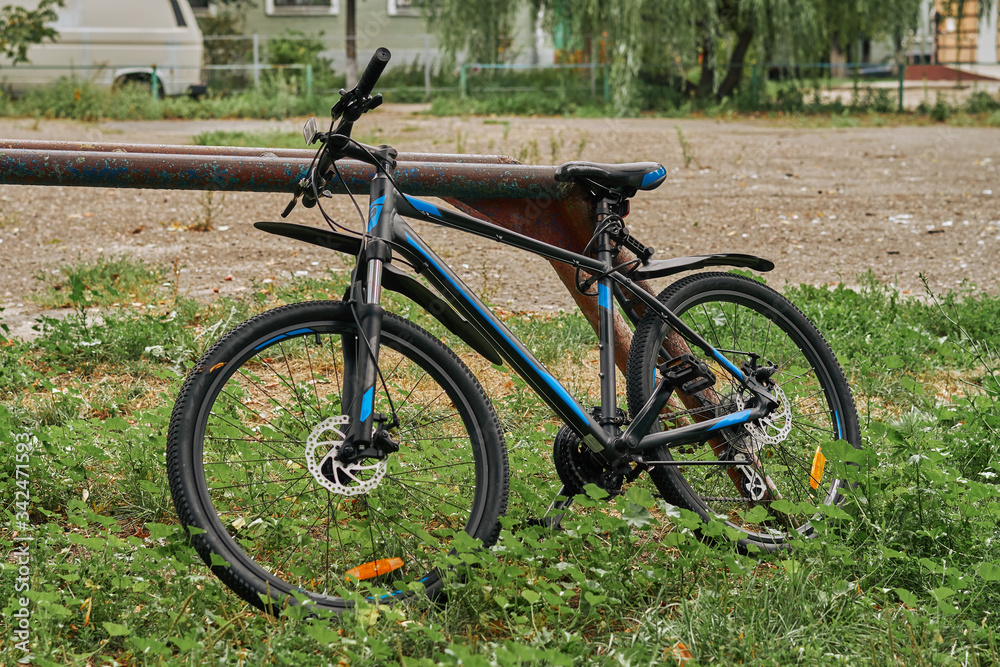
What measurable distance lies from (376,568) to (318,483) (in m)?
0.30

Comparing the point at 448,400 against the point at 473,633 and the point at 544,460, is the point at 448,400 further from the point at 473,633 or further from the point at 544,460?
the point at 544,460

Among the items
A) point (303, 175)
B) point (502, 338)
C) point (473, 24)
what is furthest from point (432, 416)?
point (473, 24)

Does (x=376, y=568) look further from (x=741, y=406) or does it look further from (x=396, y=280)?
(x=741, y=406)

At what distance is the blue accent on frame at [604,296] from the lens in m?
2.86

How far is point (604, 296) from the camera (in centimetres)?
287

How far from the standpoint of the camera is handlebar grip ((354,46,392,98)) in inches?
88.7

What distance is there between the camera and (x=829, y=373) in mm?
3260

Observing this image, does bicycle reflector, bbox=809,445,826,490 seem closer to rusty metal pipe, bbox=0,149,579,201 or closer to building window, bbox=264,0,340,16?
rusty metal pipe, bbox=0,149,579,201

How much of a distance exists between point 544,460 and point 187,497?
4.38ft

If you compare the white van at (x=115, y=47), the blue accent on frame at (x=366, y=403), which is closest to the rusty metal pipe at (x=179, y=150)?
the blue accent on frame at (x=366, y=403)

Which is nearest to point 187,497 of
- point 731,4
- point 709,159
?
point 709,159

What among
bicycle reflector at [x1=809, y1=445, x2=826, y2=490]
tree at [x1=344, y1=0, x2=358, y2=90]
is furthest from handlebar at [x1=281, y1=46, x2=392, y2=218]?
tree at [x1=344, y1=0, x2=358, y2=90]

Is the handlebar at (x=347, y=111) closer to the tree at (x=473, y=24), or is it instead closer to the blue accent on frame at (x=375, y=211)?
the blue accent on frame at (x=375, y=211)

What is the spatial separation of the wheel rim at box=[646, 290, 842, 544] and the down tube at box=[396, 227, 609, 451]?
30 centimetres
